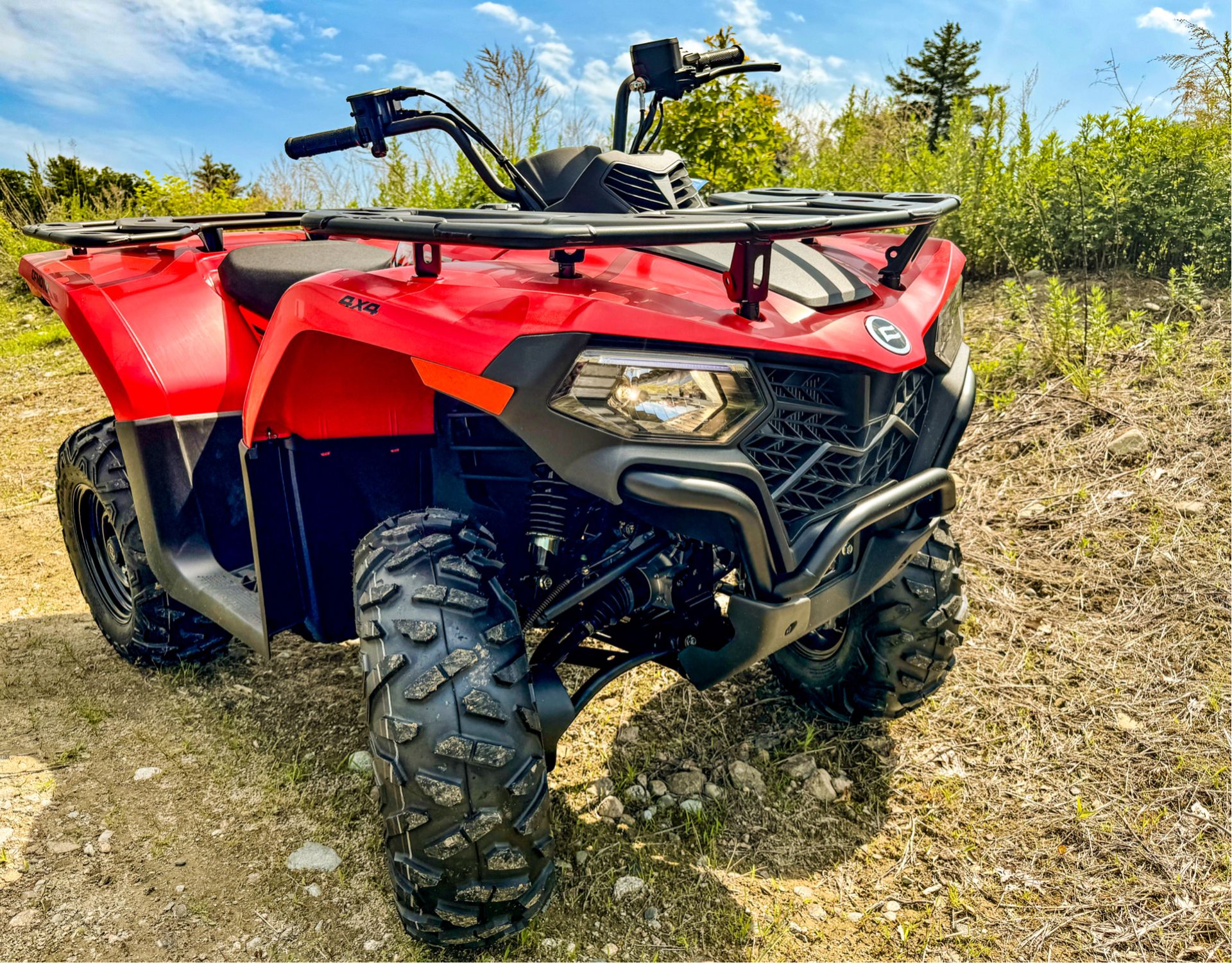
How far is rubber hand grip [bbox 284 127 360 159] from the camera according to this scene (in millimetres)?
1798

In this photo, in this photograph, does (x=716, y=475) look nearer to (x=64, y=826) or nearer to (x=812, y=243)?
(x=812, y=243)

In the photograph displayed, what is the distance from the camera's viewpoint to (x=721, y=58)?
2246 mm

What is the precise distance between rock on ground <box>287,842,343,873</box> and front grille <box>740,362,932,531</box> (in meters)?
1.30

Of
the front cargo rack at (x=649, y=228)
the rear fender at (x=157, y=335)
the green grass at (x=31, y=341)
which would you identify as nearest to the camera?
the front cargo rack at (x=649, y=228)

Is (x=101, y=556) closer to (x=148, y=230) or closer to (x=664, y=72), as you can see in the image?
(x=148, y=230)

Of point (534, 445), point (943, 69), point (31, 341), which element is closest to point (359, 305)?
point (534, 445)

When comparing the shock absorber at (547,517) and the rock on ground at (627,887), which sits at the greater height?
the shock absorber at (547,517)

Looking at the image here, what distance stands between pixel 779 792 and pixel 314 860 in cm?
114

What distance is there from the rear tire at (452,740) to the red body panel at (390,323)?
355 millimetres

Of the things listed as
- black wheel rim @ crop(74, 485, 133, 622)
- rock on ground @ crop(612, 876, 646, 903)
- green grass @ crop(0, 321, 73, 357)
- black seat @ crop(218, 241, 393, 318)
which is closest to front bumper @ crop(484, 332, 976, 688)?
rock on ground @ crop(612, 876, 646, 903)

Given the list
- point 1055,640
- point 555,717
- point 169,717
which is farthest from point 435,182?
point 555,717

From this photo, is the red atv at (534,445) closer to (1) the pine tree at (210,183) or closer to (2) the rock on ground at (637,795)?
(2) the rock on ground at (637,795)

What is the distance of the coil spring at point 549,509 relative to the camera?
5.78 ft

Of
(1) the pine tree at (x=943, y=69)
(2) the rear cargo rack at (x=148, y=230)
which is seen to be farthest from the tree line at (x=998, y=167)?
(1) the pine tree at (x=943, y=69)
